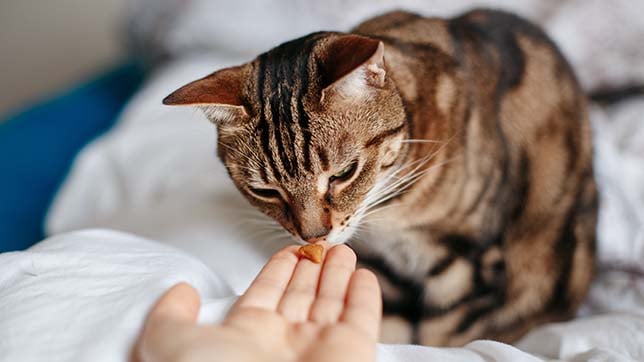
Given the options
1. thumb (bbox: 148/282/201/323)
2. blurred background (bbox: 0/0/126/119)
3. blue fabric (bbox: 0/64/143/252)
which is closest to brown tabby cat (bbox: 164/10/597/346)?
thumb (bbox: 148/282/201/323)

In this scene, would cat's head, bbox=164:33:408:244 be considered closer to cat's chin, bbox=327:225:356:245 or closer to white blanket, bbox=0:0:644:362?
cat's chin, bbox=327:225:356:245

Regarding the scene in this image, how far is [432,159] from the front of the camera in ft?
3.63

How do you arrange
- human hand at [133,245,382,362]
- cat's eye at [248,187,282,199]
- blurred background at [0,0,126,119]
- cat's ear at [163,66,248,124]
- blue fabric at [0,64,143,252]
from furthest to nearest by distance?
1. blurred background at [0,0,126,119]
2. blue fabric at [0,64,143,252]
3. cat's eye at [248,187,282,199]
4. cat's ear at [163,66,248,124]
5. human hand at [133,245,382,362]

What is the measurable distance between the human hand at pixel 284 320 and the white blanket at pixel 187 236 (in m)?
0.05

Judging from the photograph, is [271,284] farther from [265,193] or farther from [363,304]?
[265,193]

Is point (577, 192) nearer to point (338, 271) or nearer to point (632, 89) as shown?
point (632, 89)

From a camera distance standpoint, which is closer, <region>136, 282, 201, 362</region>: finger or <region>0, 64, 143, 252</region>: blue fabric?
<region>136, 282, 201, 362</region>: finger

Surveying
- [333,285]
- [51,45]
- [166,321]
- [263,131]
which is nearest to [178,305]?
[166,321]

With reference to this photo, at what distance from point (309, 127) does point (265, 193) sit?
15 centimetres

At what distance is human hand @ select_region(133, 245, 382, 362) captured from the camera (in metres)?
0.65

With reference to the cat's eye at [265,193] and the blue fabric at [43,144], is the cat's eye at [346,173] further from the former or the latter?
the blue fabric at [43,144]

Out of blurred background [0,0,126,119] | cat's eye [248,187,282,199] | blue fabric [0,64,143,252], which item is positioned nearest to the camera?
cat's eye [248,187,282,199]

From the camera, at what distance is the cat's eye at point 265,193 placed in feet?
3.25

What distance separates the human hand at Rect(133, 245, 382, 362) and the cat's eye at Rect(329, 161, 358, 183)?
0.15m
